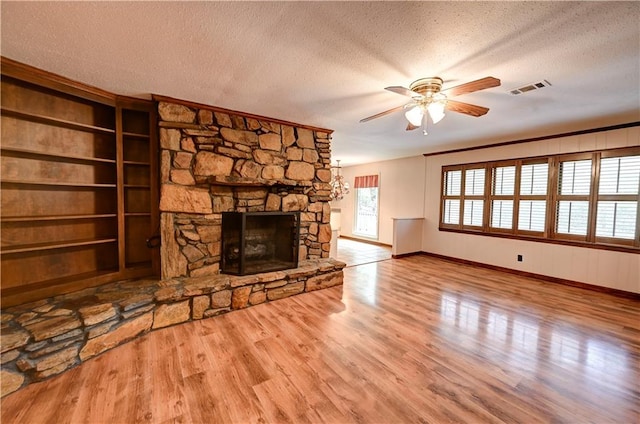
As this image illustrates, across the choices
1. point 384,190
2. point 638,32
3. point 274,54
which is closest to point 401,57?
point 274,54

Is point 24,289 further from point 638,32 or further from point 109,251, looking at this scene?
point 638,32

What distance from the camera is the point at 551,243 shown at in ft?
14.1

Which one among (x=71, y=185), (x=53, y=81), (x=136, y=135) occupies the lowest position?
(x=71, y=185)

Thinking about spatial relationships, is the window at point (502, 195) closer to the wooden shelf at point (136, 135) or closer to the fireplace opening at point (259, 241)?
the fireplace opening at point (259, 241)

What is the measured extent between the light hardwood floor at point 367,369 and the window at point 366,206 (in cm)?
459

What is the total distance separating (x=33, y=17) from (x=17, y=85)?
1211mm

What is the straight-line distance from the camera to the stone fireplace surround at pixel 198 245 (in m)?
2.02

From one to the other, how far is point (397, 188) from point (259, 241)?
4.48m

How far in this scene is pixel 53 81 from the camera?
93.8 inches

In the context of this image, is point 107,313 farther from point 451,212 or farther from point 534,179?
point 534,179

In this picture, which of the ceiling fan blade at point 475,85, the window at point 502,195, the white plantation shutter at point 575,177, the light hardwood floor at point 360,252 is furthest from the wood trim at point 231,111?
the white plantation shutter at point 575,177

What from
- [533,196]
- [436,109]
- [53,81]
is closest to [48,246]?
[53,81]

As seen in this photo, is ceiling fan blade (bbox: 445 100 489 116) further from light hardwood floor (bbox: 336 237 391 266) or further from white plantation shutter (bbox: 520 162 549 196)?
light hardwood floor (bbox: 336 237 391 266)

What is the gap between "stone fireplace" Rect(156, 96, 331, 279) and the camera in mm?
2945
